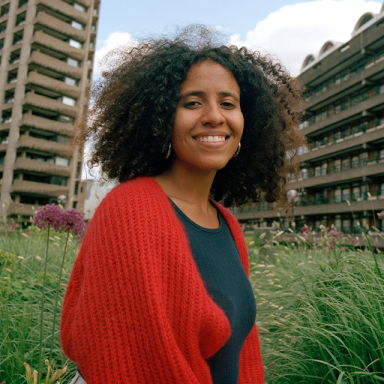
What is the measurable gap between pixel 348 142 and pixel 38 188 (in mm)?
33129

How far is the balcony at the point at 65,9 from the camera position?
3825 centimetres

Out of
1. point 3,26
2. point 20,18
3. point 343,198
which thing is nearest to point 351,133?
point 343,198

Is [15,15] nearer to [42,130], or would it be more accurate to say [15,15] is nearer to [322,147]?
[42,130]

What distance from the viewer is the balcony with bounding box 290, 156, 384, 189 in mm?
27078

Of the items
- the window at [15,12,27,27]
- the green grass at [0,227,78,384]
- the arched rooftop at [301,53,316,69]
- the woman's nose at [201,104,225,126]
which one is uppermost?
the window at [15,12,27,27]

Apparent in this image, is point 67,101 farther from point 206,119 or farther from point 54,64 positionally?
point 206,119

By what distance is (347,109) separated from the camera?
1192 inches

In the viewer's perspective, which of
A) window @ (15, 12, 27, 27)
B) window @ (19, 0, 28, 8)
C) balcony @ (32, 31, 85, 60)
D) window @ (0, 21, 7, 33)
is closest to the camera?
balcony @ (32, 31, 85, 60)

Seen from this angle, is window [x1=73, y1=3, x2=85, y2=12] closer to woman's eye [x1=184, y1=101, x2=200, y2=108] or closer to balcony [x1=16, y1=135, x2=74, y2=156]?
→ balcony [x1=16, y1=135, x2=74, y2=156]

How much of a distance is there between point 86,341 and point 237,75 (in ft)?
4.09

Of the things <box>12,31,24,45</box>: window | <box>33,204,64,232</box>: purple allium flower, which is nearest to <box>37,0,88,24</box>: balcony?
<box>12,31,24,45</box>: window

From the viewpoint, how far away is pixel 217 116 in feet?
4.49

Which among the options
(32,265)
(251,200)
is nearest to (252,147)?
(251,200)

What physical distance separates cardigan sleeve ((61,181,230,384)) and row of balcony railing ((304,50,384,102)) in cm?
3239
